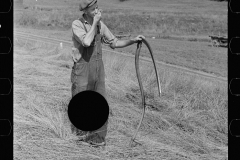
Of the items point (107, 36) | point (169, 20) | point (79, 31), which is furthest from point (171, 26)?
point (79, 31)

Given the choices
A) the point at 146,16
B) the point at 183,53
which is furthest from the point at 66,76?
the point at 146,16

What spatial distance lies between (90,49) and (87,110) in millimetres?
734

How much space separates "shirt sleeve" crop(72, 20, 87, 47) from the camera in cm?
291

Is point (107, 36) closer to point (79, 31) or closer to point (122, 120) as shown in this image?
point (79, 31)

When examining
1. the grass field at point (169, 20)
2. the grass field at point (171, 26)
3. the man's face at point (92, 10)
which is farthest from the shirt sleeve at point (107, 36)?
the grass field at point (169, 20)

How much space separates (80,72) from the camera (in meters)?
3.11

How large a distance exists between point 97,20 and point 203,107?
2.36 m

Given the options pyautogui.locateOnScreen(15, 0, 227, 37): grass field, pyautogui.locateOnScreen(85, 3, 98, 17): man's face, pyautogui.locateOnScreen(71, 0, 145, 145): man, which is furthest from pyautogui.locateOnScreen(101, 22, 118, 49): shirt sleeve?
pyautogui.locateOnScreen(15, 0, 227, 37): grass field

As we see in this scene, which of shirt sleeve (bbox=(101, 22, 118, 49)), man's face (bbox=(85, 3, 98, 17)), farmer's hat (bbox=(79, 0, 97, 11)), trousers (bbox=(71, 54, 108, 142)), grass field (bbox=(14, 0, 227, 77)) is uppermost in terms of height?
farmer's hat (bbox=(79, 0, 97, 11))

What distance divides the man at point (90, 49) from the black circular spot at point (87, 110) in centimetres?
49

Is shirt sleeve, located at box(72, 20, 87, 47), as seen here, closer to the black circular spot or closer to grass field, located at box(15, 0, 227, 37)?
the black circular spot

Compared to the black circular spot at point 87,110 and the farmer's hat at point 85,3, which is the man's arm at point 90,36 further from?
the black circular spot at point 87,110
